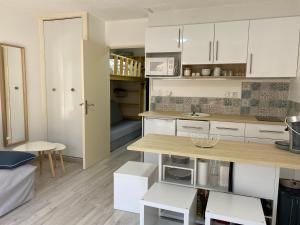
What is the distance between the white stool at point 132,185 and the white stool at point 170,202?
331mm

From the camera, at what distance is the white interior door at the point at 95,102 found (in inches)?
137

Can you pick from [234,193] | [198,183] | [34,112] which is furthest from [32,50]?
[234,193]

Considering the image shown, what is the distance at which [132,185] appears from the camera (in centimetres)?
233

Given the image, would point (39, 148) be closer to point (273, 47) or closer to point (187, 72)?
point (187, 72)

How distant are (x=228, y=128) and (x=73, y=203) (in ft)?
6.84

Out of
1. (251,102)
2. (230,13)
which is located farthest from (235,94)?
(230,13)

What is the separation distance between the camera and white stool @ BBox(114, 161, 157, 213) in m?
2.29

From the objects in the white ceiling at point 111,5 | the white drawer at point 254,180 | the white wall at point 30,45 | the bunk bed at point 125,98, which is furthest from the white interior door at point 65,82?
the white drawer at point 254,180

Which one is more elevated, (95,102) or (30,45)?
(30,45)

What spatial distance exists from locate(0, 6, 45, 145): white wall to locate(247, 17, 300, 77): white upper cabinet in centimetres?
324

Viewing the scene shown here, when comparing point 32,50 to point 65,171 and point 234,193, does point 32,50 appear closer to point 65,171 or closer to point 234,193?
point 65,171

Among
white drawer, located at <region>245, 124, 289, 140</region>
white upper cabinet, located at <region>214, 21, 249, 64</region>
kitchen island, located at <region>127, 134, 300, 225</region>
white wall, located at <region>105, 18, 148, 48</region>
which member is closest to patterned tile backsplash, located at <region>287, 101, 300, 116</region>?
white drawer, located at <region>245, 124, 289, 140</region>

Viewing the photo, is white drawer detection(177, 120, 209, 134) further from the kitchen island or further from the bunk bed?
the bunk bed

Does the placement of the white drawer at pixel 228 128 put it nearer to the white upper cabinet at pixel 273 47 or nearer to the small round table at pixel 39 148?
the white upper cabinet at pixel 273 47
